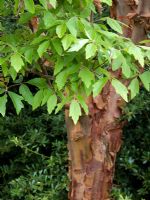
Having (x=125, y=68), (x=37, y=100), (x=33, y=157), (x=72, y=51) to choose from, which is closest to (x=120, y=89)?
(x=125, y=68)

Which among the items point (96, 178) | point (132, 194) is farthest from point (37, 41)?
point (132, 194)

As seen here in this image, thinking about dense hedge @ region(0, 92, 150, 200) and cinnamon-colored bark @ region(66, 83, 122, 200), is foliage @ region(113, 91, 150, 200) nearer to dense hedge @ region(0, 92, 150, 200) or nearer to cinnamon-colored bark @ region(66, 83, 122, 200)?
dense hedge @ region(0, 92, 150, 200)

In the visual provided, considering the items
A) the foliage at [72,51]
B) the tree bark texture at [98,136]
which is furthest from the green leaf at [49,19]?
the tree bark texture at [98,136]

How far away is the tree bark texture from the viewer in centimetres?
193

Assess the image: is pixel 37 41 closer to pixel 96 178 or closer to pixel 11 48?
pixel 11 48

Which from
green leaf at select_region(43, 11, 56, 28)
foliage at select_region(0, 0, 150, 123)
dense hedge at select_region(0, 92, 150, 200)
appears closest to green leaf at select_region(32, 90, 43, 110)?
foliage at select_region(0, 0, 150, 123)

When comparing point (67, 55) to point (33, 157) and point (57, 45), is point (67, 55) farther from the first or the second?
point (33, 157)

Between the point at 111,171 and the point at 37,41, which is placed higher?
the point at 37,41

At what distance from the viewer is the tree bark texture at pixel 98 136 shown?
193 centimetres

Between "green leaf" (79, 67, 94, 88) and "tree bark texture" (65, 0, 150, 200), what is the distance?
77 centimetres

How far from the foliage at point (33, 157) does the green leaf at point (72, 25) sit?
1.41 meters

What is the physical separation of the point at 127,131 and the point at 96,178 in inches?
31.7

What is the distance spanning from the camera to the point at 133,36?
1.88 m

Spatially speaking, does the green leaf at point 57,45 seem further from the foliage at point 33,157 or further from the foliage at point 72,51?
the foliage at point 33,157
